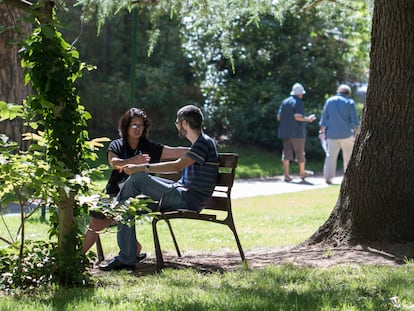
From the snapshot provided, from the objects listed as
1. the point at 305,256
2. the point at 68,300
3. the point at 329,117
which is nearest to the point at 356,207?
the point at 305,256

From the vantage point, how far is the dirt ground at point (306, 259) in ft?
21.3

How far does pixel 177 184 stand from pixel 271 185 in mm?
9899

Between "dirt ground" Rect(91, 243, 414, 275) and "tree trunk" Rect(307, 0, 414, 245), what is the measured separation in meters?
0.17

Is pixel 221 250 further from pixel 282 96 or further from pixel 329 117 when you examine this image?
pixel 282 96

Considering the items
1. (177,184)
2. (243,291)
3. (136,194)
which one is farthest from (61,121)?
(243,291)

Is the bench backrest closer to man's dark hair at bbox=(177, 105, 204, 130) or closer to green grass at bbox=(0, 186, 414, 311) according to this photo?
man's dark hair at bbox=(177, 105, 204, 130)

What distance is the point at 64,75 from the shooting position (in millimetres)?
5500

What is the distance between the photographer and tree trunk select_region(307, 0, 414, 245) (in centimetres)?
691

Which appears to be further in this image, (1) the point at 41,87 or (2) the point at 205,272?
(2) the point at 205,272

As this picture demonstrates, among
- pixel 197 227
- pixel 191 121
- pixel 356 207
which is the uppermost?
pixel 191 121

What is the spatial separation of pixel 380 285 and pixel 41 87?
8.86ft

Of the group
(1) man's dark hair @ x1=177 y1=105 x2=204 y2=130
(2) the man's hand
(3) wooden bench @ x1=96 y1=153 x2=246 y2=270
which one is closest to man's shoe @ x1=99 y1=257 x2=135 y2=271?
(3) wooden bench @ x1=96 y1=153 x2=246 y2=270

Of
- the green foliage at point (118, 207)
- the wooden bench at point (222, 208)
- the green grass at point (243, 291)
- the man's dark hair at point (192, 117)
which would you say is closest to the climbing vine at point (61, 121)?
the green foliage at point (118, 207)

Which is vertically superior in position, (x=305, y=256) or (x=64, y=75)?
(x=64, y=75)
